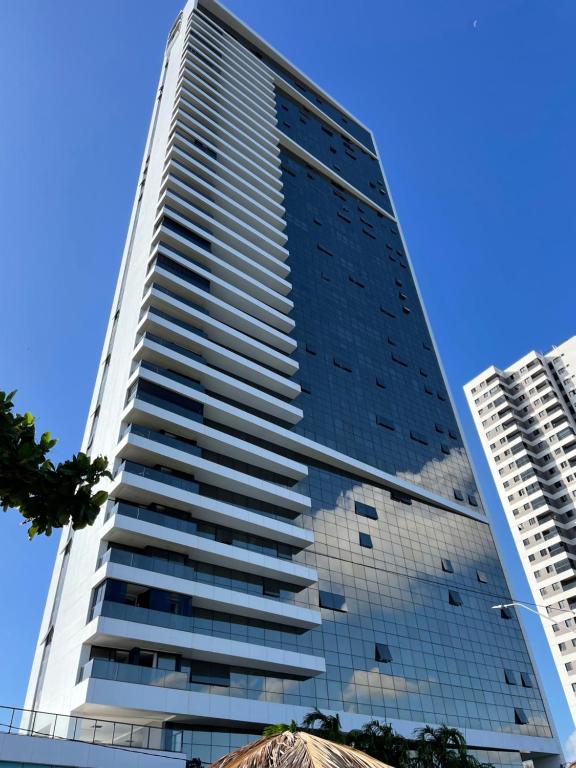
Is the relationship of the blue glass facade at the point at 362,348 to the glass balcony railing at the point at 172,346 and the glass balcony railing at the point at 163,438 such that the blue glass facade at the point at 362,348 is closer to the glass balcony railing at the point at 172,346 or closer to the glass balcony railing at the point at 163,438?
the glass balcony railing at the point at 172,346

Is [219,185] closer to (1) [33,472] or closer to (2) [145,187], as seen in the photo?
(2) [145,187]

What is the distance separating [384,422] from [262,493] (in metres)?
17.1

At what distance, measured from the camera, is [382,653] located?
38.5m

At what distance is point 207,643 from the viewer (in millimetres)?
30812

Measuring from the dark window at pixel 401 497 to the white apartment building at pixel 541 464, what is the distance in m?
37.2

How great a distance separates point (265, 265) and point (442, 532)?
1071 inches

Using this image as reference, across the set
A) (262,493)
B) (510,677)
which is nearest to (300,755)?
(262,493)

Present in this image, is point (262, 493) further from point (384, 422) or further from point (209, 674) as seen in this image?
point (384, 422)

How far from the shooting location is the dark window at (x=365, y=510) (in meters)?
45.3

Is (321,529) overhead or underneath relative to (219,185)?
underneath

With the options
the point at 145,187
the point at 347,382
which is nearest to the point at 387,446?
the point at 347,382

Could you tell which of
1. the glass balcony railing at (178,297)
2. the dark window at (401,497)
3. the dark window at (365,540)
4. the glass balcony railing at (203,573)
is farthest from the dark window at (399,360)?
the glass balcony railing at (203,573)

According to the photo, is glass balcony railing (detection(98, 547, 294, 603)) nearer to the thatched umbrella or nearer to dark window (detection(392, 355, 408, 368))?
the thatched umbrella

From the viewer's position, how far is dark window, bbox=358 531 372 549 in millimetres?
43125
